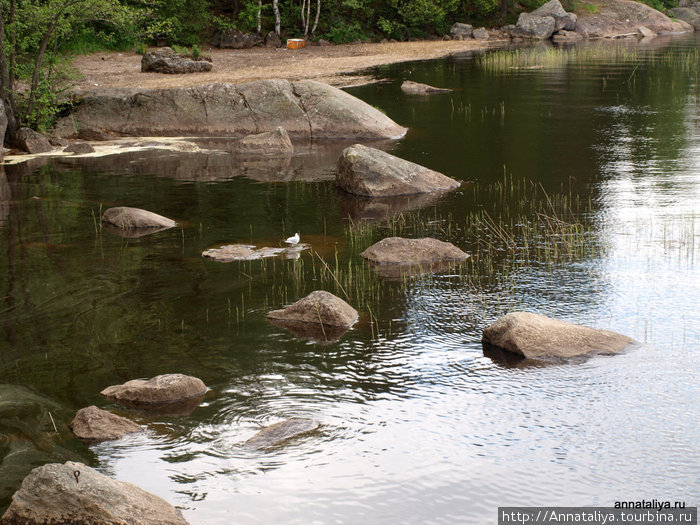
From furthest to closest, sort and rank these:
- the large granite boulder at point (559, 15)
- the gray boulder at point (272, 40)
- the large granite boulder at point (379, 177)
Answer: the large granite boulder at point (559, 15), the gray boulder at point (272, 40), the large granite boulder at point (379, 177)

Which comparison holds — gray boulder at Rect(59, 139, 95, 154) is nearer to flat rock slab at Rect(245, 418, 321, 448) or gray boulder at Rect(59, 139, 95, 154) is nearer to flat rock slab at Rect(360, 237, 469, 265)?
flat rock slab at Rect(360, 237, 469, 265)

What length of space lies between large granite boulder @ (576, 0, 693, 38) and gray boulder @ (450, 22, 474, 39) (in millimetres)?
8757

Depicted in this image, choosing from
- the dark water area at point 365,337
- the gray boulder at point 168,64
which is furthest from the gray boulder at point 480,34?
the dark water area at point 365,337

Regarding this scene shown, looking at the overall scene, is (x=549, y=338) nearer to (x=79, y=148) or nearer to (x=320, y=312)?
(x=320, y=312)

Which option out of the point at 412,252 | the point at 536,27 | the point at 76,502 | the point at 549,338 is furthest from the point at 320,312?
the point at 536,27

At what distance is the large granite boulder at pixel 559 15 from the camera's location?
68.8 metres

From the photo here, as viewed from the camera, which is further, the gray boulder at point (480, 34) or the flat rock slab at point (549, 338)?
the gray boulder at point (480, 34)

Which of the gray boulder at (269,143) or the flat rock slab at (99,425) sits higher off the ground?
the gray boulder at (269,143)

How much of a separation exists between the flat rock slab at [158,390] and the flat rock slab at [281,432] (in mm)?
1273

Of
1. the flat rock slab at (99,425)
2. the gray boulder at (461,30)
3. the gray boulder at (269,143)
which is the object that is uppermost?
the gray boulder at (461,30)

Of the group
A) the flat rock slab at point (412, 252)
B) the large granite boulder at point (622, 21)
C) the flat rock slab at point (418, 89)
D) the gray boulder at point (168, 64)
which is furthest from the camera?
the large granite boulder at point (622, 21)

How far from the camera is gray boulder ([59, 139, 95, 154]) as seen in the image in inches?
1047

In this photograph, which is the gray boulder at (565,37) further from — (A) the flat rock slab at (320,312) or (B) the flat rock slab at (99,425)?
(B) the flat rock slab at (99,425)

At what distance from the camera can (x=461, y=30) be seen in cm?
6800
